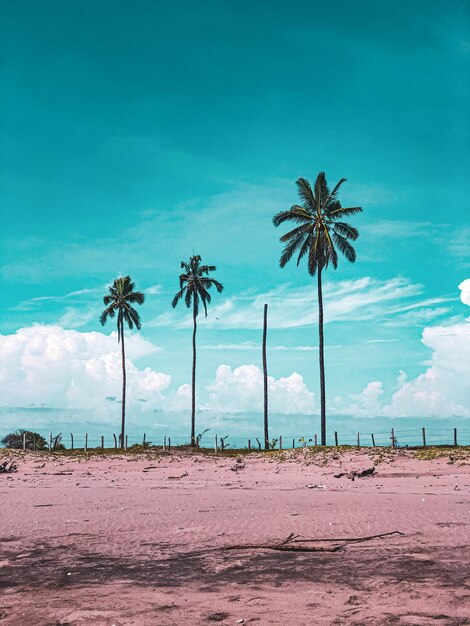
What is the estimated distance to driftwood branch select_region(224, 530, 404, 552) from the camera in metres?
8.67

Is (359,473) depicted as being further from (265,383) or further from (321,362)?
(265,383)

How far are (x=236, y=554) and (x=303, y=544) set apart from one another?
1.16 m

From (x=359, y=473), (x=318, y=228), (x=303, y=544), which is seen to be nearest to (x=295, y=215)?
(x=318, y=228)

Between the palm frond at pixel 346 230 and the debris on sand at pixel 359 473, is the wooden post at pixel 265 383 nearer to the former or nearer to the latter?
the palm frond at pixel 346 230

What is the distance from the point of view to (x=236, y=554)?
8516mm

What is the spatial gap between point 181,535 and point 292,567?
2.96 meters

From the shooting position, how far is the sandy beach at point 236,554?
5.87 metres

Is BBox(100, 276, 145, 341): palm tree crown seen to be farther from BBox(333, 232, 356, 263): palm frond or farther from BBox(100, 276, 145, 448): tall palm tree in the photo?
BBox(333, 232, 356, 263): palm frond

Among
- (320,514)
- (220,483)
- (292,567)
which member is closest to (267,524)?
(320,514)

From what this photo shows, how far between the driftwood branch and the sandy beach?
0.7 inches

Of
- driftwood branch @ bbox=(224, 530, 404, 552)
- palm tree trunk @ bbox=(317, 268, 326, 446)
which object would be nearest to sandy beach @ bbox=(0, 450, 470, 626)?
driftwood branch @ bbox=(224, 530, 404, 552)

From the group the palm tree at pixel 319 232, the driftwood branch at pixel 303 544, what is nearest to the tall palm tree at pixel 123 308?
the palm tree at pixel 319 232

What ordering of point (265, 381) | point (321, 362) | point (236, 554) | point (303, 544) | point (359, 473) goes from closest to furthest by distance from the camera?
1. point (236, 554)
2. point (303, 544)
3. point (359, 473)
4. point (321, 362)
5. point (265, 381)

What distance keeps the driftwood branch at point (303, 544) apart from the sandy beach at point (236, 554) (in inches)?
0.7
